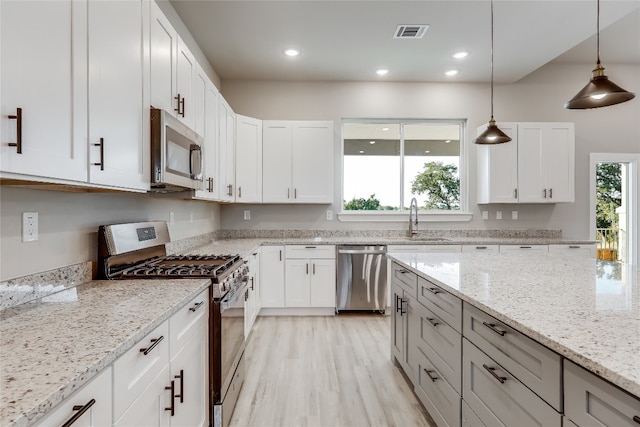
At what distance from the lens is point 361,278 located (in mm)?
3996

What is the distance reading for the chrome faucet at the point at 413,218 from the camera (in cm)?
452

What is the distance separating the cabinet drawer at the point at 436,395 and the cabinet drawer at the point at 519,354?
0.39 metres

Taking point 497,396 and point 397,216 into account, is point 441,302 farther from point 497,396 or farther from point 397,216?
point 397,216

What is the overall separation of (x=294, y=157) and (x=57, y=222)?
2.98 metres

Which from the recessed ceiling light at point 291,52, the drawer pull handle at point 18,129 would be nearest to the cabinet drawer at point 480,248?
the recessed ceiling light at point 291,52

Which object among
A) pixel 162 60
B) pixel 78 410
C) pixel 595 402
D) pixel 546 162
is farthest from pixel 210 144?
pixel 546 162

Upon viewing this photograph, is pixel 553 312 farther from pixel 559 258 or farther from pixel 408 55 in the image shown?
pixel 408 55

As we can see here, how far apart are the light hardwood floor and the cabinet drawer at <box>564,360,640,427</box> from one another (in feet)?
4.29

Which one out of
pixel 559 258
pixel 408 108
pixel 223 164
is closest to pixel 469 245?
pixel 559 258

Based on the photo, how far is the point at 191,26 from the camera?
10.3ft

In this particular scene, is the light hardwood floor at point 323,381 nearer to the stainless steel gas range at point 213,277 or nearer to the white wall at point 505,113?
the stainless steel gas range at point 213,277

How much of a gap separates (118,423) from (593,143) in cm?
588

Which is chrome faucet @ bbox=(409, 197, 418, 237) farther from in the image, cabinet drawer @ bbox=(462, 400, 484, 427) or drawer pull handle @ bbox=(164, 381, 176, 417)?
drawer pull handle @ bbox=(164, 381, 176, 417)

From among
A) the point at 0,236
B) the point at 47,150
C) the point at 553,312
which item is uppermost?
the point at 47,150
